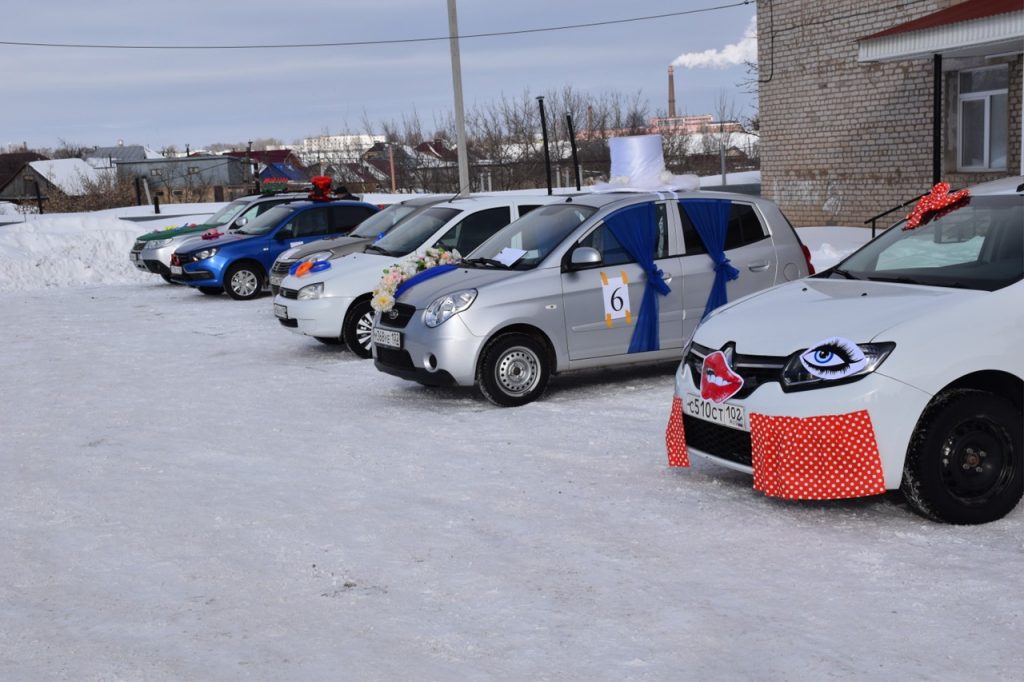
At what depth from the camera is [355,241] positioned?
13852mm

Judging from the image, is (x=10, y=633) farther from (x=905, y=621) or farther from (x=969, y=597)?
(x=969, y=597)

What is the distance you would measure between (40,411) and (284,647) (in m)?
6.03

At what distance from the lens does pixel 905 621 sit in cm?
442

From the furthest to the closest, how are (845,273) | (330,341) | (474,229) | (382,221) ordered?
(382,221), (330,341), (474,229), (845,273)

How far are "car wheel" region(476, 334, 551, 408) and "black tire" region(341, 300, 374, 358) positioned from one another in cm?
311

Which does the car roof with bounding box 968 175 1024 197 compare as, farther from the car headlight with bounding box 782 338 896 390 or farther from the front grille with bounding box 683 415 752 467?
the front grille with bounding box 683 415 752 467

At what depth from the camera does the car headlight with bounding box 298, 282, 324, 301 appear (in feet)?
38.4

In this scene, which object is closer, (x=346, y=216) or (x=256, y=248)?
(x=346, y=216)

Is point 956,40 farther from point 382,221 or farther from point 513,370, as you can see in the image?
point 513,370

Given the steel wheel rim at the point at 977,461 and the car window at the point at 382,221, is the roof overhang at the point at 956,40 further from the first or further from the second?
the steel wheel rim at the point at 977,461

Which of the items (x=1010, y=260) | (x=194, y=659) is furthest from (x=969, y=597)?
(x=194, y=659)

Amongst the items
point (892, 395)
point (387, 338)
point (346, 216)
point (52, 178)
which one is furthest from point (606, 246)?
point (52, 178)

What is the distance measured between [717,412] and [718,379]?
182 mm

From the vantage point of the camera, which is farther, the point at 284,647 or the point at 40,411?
the point at 40,411
